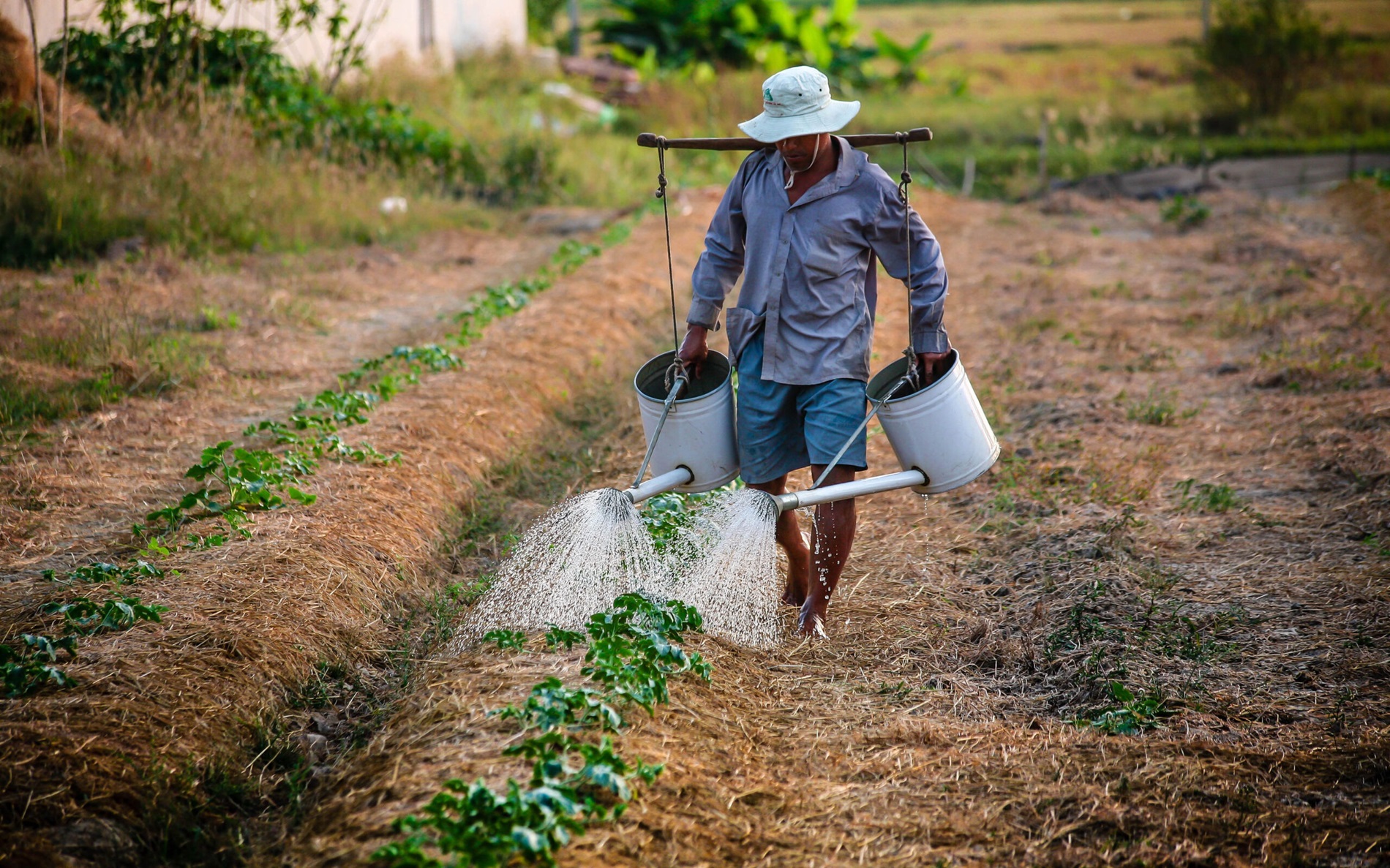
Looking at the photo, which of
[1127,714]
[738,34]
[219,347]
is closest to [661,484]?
[1127,714]

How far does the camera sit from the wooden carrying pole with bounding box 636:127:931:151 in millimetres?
3479

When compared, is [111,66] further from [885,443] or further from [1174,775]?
[1174,775]

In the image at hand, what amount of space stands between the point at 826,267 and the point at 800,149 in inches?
13.8

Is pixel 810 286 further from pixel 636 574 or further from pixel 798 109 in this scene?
pixel 636 574

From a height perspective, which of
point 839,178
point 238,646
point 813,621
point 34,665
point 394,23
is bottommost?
point 813,621

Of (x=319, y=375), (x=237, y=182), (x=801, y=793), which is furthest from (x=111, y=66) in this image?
(x=801, y=793)

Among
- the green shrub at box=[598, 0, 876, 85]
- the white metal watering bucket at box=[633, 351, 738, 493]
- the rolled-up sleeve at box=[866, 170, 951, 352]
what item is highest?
the green shrub at box=[598, 0, 876, 85]

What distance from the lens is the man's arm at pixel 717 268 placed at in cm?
363

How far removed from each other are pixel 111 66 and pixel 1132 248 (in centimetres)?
956

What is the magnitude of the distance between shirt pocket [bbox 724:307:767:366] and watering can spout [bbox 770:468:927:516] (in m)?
0.50

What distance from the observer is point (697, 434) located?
3672mm

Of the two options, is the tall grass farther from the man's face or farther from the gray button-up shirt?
the man's face

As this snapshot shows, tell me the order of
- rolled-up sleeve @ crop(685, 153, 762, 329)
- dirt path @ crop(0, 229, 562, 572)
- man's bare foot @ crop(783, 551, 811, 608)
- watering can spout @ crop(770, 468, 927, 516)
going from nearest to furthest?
1. watering can spout @ crop(770, 468, 927, 516)
2. rolled-up sleeve @ crop(685, 153, 762, 329)
3. man's bare foot @ crop(783, 551, 811, 608)
4. dirt path @ crop(0, 229, 562, 572)

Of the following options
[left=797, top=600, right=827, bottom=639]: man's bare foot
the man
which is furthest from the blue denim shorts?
[left=797, top=600, right=827, bottom=639]: man's bare foot
